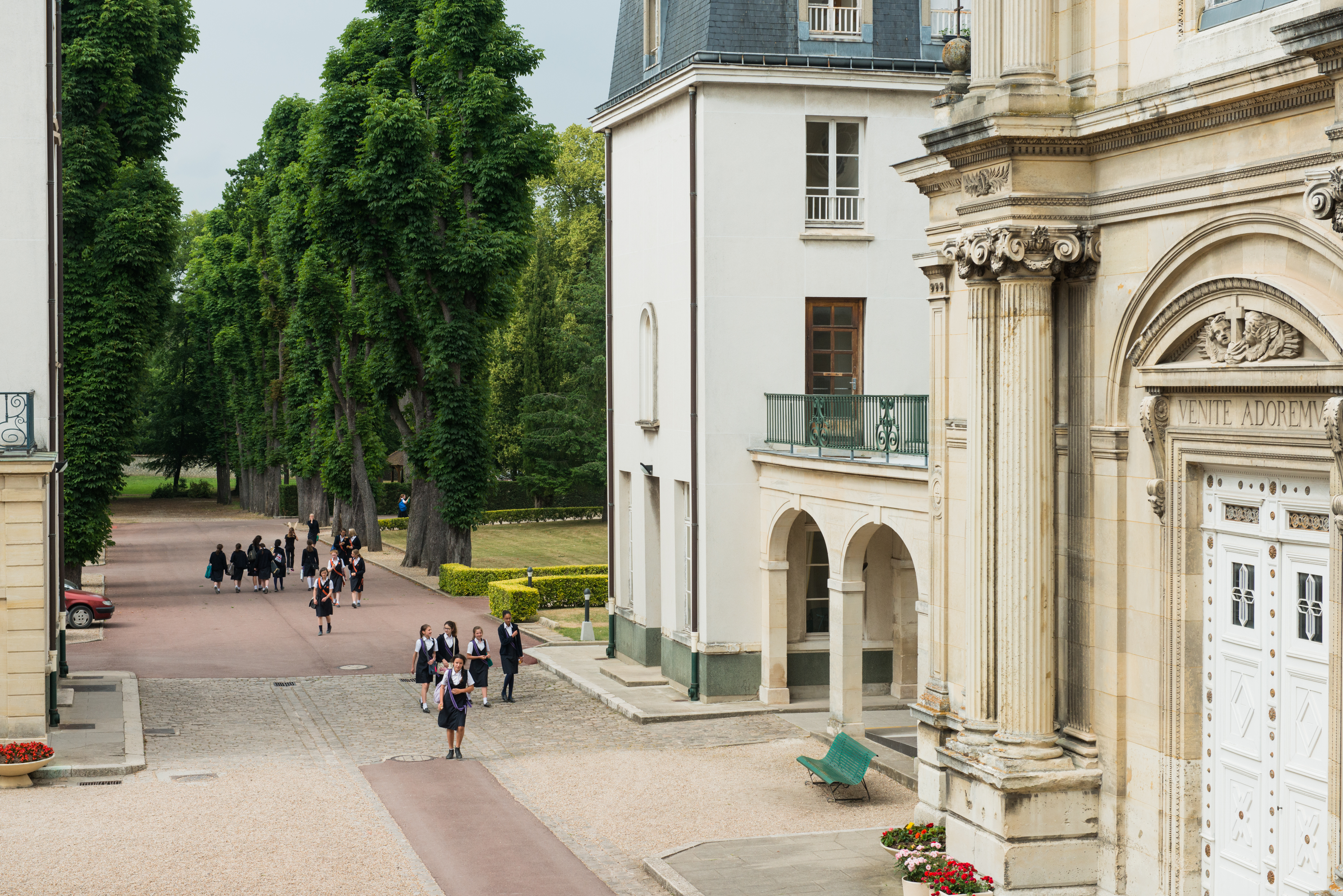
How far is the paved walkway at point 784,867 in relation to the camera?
13.6m

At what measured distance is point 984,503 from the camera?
12.8 meters

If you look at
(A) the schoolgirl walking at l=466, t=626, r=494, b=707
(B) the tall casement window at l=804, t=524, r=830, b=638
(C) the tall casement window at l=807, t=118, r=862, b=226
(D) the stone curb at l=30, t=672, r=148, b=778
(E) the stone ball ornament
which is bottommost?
(D) the stone curb at l=30, t=672, r=148, b=778

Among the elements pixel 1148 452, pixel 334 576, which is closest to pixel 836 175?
pixel 1148 452

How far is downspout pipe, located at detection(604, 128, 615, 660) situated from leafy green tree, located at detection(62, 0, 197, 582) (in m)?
11.2

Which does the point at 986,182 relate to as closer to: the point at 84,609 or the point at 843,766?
the point at 843,766

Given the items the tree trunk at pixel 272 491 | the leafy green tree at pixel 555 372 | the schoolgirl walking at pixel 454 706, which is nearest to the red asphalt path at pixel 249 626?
the schoolgirl walking at pixel 454 706

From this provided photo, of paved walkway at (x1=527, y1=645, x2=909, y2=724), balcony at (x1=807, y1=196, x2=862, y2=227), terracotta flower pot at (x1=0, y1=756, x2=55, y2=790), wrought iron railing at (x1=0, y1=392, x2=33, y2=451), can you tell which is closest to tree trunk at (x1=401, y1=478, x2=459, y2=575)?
paved walkway at (x1=527, y1=645, x2=909, y2=724)

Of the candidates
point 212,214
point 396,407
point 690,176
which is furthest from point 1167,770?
point 212,214

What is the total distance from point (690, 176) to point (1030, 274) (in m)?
12.0

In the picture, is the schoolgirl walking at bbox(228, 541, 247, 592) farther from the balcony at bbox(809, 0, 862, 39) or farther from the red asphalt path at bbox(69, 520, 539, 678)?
the balcony at bbox(809, 0, 862, 39)

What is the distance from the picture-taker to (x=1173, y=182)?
442 inches

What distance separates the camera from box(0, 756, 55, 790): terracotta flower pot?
59.4ft

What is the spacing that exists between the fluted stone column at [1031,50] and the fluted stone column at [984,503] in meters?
1.64

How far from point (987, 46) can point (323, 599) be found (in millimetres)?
22807
